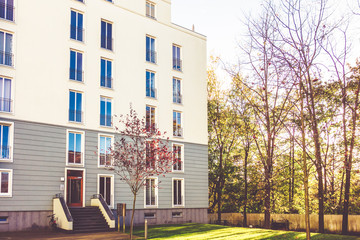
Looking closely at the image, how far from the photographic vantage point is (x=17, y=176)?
74.7 ft

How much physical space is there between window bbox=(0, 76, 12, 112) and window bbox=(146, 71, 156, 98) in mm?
10618

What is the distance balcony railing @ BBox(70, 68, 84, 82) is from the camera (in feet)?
86.4

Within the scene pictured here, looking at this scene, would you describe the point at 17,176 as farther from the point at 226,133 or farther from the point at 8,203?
the point at 226,133

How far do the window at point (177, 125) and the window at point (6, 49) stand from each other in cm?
1349

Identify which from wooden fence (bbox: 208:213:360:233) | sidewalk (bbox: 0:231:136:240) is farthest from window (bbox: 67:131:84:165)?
wooden fence (bbox: 208:213:360:233)

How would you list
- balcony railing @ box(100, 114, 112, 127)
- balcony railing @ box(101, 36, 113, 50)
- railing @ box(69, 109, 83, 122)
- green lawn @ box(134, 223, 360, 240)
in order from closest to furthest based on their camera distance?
green lawn @ box(134, 223, 360, 240)
railing @ box(69, 109, 83, 122)
balcony railing @ box(100, 114, 112, 127)
balcony railing @ box(101, 36, 113, 50)

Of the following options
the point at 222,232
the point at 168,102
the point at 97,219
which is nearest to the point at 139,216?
the point at 97,219

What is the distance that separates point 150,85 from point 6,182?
1310cm

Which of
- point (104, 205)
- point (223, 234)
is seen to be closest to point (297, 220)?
point (223, 234)

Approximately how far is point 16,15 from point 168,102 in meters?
13.0

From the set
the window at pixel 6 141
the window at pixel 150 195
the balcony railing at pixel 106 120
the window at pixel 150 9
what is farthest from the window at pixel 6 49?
the window at pixel 150 195

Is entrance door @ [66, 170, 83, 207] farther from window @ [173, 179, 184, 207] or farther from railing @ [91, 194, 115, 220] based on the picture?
window @ [173, 179, 184, 207]

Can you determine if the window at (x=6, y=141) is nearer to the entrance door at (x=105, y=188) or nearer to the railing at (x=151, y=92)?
the entrance door at (x=105, y=188)

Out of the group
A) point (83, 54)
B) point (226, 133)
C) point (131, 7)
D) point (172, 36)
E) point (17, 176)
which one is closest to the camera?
point (17, 176)
